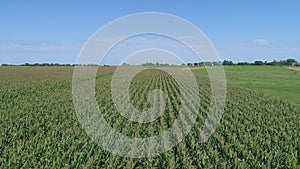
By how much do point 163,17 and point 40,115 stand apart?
5.69m

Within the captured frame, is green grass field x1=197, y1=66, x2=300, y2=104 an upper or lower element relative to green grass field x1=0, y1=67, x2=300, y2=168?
lower

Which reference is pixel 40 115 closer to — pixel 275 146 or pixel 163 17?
pixel 163 17

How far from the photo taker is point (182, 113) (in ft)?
40.4

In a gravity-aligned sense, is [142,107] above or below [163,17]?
below

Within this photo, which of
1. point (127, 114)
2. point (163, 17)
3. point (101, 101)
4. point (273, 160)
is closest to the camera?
point (273, 160)

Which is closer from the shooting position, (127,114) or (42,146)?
(42,146)

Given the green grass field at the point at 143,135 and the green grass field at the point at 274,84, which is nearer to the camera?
the green grass field at the point at 143,135

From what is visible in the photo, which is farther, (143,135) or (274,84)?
(274,84)

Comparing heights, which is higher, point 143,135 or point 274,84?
point 143,135

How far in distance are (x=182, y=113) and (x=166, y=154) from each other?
5.90 metres

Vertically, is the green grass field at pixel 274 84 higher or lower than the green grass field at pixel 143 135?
lower

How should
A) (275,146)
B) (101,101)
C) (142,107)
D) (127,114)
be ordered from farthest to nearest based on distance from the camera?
(101,101) → (142,107) → (127,114) → (275,146)

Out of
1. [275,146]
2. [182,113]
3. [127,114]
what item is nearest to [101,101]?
[127,114]

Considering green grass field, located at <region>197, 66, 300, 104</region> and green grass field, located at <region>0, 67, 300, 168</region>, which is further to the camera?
green grass field, located at <region>197, 66, 300, 104</region>
